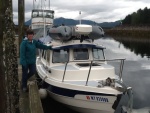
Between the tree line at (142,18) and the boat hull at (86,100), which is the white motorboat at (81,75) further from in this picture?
the tree line at (142,18)

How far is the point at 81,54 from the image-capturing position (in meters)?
10.3

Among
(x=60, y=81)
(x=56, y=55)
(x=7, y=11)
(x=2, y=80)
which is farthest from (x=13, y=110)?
(x=56, y=55)

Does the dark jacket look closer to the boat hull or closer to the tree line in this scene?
the boat hull

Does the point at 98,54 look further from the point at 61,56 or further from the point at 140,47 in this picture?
the point at 140,47

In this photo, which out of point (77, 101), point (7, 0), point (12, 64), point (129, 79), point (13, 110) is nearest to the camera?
point (7, 0)

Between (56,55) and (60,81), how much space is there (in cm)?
163

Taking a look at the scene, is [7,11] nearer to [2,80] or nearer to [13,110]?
[2,80]

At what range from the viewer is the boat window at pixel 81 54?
1023 centimetres

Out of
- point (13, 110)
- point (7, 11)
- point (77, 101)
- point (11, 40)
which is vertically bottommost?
point (77, 101)

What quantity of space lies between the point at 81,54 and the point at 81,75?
5.70 ft

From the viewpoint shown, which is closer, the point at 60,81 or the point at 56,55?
the point at 60,81

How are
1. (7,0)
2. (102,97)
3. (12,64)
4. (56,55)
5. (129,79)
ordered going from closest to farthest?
(7,0) → (12,64) → (102,97) → (56,55) → (129,79)

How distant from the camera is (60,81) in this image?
8.87m

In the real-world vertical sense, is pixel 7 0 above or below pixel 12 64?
above
